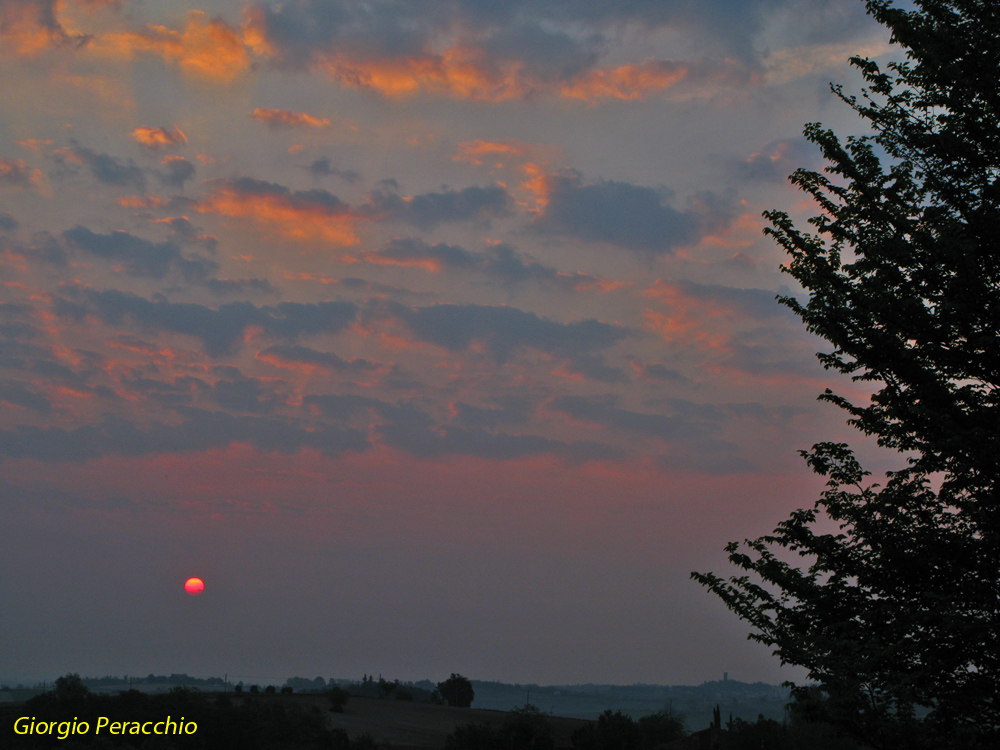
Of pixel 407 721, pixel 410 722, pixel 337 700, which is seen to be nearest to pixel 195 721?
pixel 337 700

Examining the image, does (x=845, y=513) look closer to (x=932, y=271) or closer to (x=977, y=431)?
(x=977, y=431)

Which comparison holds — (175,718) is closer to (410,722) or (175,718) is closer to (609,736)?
(609,736)

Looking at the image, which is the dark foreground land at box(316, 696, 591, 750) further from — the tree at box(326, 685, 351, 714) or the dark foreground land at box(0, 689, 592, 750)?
the tree at box(326, 685, 351, 714)

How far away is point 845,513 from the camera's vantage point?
11438 mm

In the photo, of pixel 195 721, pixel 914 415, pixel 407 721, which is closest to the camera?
pixel 914 415

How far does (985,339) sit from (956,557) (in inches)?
107

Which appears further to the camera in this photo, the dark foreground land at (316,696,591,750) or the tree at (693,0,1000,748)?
the dark foreground land at (316,696,591,750)

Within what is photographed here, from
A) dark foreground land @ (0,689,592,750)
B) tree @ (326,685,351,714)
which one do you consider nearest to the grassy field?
tree @ (326,685,351,714)

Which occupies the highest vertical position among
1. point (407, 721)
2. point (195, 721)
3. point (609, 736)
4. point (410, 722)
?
point (195, 721)

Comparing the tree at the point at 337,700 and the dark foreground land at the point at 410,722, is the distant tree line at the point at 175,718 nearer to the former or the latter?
the dark foreground land at the point at 410,722

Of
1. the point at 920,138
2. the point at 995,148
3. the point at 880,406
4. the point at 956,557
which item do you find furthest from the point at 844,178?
the point at 956,557

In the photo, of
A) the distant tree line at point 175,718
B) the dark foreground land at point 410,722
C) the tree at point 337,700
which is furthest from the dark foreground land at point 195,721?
the tree at point 337,700

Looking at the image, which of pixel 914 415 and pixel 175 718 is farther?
pixel 175 718

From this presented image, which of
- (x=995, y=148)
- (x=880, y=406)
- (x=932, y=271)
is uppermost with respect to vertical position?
(x=995, y=148)
